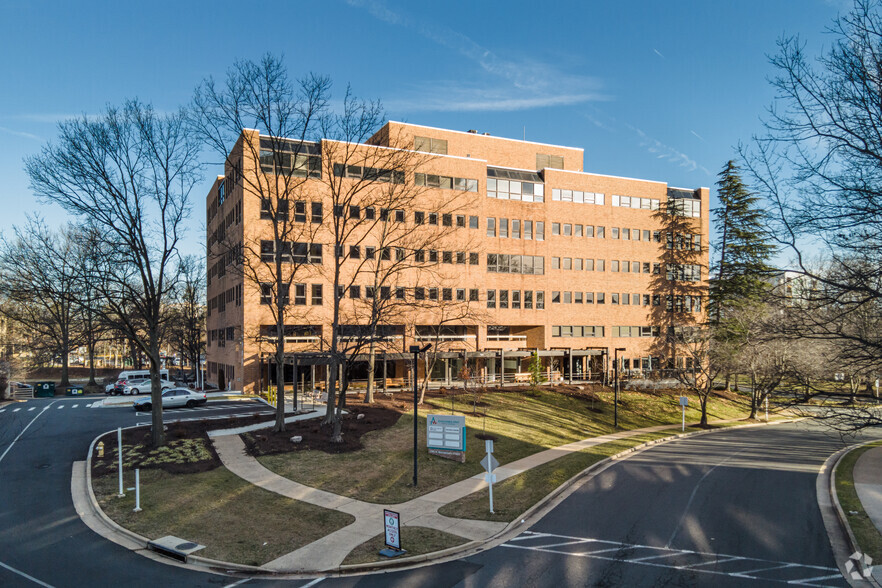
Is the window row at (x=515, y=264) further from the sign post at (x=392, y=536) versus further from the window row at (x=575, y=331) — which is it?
the sign post at (x=392, y=536)

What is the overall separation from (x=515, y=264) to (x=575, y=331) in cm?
995

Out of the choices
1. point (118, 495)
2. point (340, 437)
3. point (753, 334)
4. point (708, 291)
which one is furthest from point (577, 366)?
point (118, 495)

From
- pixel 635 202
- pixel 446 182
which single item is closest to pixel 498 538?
pixel 446 182

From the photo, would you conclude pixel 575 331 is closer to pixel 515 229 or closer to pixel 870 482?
pixel 515 229

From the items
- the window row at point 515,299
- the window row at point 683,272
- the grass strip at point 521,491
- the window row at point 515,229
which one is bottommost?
the grass strip at point 521,491

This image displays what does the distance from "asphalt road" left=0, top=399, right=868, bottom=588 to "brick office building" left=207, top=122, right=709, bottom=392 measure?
866 inches

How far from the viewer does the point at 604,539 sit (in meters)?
15.2

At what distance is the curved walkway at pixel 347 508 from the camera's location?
1367cm

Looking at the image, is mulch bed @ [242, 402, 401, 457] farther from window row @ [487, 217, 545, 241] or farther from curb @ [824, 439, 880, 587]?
window row @ [487, 217, 545, 241]

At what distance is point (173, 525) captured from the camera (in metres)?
15.4

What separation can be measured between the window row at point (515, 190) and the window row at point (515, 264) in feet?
18.6

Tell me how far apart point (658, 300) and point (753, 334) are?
158 ft

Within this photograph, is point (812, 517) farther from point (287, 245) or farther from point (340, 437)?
point (287, 245)

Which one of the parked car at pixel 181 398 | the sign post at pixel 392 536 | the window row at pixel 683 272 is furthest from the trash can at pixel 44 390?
the window row at pixel 683 272
